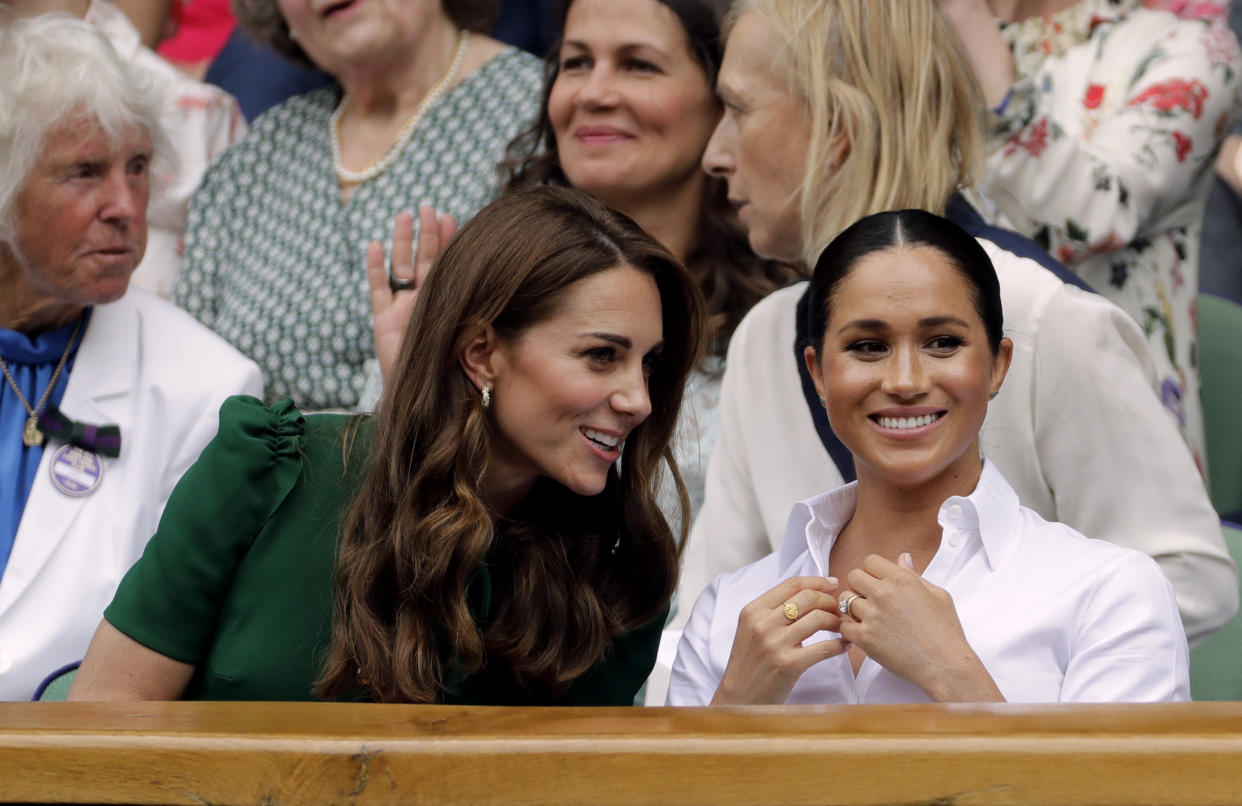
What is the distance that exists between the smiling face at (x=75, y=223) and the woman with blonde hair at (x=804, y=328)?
0.93m

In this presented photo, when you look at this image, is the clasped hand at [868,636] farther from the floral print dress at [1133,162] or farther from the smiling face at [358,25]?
the smiling face at [358,25]

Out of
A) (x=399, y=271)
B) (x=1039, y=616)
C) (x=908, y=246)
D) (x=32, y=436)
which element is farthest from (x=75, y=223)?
(x=1039, y=616)

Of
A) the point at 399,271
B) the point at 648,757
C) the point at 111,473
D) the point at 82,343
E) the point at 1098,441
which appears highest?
the point at 648,757

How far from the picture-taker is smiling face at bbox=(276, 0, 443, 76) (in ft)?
9.52

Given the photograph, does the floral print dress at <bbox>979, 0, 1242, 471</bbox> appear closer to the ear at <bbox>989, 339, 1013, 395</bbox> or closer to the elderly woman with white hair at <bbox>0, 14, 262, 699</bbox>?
the ear at <bbox>989, 339, 1013, 395</bbox>

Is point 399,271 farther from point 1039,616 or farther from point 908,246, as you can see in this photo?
point 1039,616

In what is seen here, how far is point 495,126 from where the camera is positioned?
9.61 ft

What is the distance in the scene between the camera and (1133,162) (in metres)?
2.42

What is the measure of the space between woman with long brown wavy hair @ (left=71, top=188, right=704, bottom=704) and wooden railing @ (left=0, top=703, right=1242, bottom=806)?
24.4 inches

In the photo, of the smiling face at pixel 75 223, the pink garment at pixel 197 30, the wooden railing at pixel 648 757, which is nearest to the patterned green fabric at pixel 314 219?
the smiling face at pixel 75 223

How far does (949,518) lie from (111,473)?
4.43ft

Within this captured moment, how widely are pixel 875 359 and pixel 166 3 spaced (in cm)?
234

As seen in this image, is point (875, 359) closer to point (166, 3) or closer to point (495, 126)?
point (495, 126)

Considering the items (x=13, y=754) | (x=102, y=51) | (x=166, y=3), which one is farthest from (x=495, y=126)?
(x=13, y=754)
